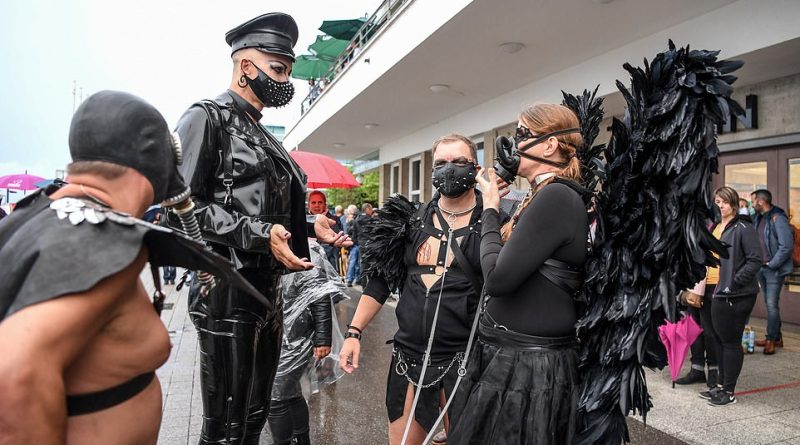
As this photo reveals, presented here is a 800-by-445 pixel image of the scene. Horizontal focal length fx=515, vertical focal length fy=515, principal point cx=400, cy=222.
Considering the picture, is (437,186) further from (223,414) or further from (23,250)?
(23,250)

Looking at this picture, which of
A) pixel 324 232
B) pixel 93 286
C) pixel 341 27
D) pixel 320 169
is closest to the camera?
pixel 93 286

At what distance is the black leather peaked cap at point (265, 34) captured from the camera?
2.31m

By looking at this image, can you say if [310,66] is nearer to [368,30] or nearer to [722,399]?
[368,30]

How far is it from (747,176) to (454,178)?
7.79 metres

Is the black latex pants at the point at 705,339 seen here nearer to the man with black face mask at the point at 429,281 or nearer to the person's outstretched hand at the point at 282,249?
the man with black face mask at the point at 429,281

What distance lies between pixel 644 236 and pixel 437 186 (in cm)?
109

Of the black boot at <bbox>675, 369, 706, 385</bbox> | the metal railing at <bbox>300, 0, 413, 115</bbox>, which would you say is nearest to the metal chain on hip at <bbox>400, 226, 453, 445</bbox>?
the black boot at <bbox>675, 369, 706, 385</bbox>

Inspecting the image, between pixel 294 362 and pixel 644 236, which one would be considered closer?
pixel 644 236

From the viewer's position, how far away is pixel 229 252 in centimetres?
213

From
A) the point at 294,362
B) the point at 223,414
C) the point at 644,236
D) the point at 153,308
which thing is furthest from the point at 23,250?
the point at 294,362

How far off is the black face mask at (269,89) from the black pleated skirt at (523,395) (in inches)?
56.4

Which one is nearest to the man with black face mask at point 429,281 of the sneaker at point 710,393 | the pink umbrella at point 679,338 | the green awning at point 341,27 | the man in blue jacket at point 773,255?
the pink umbrella at point 679,338

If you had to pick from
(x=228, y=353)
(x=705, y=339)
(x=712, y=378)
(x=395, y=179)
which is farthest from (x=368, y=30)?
(x=228, y=353)

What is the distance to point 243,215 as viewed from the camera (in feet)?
6.95
